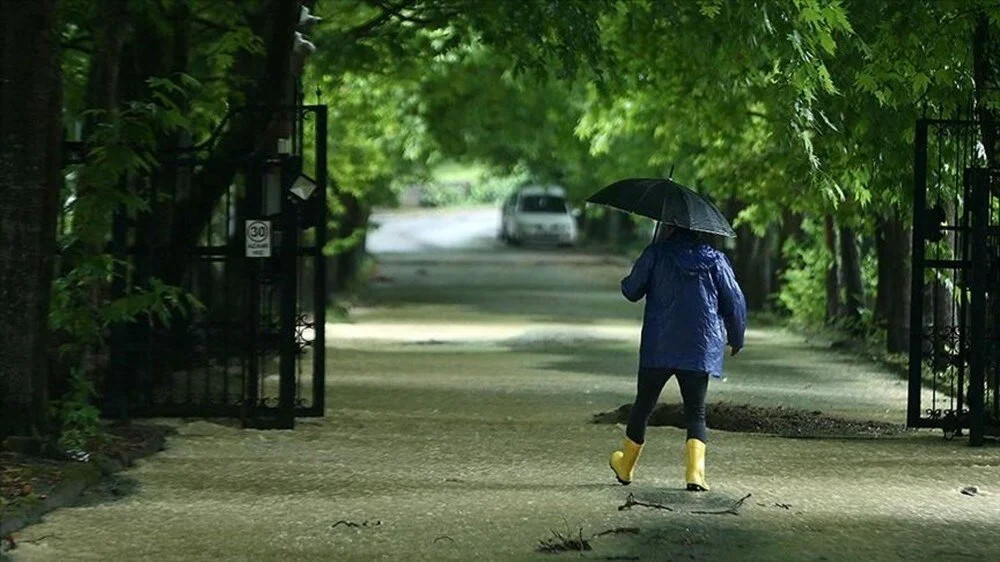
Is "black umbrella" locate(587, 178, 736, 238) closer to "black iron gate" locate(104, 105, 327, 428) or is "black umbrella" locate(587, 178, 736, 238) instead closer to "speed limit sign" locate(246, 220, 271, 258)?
"black iron gate" locate(104, 105, 327, 428)

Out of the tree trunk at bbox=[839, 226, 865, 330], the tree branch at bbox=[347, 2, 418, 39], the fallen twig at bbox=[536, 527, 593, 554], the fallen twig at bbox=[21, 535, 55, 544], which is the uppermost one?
the tree branch at bbox=[347, 2, 418, 39]

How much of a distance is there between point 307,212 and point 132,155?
2214 mm

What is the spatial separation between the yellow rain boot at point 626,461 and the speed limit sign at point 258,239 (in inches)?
161

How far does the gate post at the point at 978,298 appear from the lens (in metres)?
14.3

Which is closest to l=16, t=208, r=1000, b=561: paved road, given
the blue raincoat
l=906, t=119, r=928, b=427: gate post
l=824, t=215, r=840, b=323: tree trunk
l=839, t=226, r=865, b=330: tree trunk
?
l=906, t=119, r=928, b=427: gate post

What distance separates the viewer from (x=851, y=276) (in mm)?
28219

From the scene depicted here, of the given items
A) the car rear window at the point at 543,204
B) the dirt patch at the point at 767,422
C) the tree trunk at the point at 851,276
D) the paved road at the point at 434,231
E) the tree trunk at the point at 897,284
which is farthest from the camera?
the paved road at the point at 434,231

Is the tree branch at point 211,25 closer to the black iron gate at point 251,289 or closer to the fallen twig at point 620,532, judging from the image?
the black iron gate at point 251,289

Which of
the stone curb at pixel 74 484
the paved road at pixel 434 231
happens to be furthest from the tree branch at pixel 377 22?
the paved road at pixel 434 231

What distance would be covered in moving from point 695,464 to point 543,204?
198 feet

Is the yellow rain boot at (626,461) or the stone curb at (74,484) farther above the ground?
the yellow rain boot at (626,461)

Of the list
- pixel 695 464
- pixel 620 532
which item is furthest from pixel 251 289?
pixel 620 532

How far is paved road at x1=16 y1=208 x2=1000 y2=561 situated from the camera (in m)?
9.79

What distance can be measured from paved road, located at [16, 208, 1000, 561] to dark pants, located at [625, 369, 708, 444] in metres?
0.38
